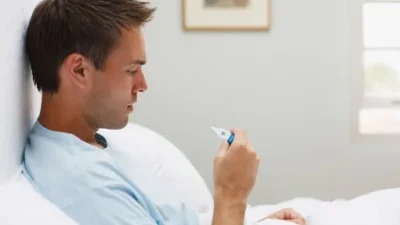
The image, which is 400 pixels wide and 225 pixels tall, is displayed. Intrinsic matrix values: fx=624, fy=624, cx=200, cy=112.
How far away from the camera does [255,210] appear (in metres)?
1.81

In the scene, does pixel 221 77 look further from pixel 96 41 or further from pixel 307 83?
pixel 96 41

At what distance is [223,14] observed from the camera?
2381mm

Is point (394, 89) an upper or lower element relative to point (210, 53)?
lower

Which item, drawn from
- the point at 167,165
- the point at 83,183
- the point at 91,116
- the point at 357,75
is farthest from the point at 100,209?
the point at 357,75

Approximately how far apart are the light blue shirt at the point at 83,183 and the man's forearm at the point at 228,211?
104mm

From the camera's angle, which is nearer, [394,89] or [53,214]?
[53,214]

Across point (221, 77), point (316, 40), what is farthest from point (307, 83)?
point (221, 77)

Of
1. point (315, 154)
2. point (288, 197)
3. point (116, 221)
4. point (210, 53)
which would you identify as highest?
point (210, 53)

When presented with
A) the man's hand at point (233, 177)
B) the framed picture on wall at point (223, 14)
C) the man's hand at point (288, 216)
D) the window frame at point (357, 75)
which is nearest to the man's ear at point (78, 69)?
Answer: the man's hand at point (233, 177)

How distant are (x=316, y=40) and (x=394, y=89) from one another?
1.28 feet

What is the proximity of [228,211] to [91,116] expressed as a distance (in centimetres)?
31

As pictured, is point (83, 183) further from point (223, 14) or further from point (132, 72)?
point (223, 14)

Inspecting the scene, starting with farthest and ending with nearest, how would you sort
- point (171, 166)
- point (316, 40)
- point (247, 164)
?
point (316, 40) < point (171, 166) < point (247, 164)

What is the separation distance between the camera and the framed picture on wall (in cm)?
238
